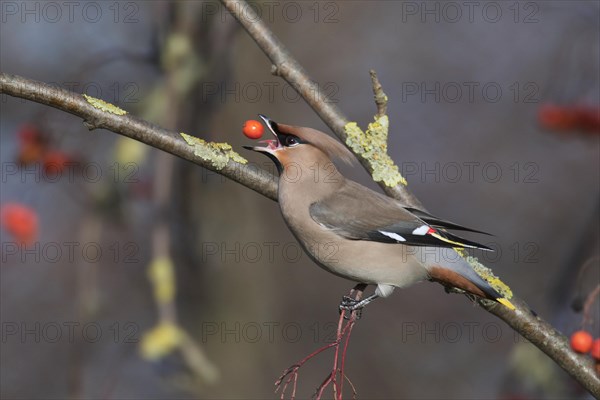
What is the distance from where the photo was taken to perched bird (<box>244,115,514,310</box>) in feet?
9.77

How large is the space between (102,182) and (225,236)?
1.31m

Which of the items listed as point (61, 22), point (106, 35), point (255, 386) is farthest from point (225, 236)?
point (61, 22)

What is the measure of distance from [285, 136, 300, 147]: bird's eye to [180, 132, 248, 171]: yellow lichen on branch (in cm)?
43

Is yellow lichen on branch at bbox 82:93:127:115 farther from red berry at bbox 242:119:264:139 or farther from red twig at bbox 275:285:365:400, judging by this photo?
red twig at bbox 275:285:365:400

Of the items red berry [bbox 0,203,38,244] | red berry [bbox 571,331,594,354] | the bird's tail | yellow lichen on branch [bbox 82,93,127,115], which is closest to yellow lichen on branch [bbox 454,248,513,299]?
the bird's tail

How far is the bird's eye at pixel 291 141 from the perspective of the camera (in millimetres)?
3160

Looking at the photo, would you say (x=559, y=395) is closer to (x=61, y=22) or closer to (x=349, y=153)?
(x=349, y=153)

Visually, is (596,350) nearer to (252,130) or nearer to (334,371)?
(334,371)

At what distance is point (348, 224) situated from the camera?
310cm

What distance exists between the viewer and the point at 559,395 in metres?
3.88

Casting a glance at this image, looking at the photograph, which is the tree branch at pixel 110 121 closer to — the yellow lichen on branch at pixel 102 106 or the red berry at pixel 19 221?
the yellow lichen on branch at pixel 102 106

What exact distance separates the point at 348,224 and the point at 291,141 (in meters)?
0.39

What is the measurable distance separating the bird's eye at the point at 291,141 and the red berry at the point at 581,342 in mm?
1221

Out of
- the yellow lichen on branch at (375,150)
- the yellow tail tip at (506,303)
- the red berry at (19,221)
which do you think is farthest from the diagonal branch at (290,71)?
the red berry at (19,221)
